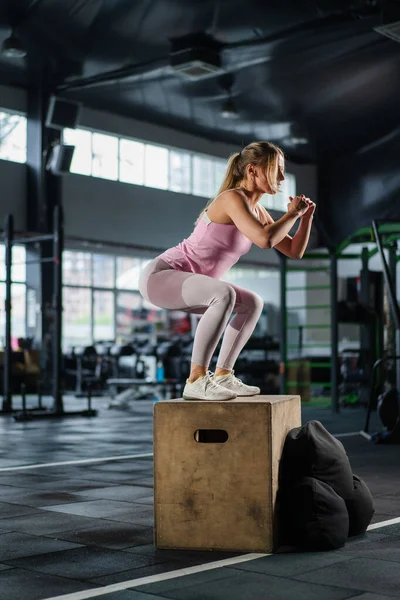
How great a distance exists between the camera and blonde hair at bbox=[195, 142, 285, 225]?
3166 mm

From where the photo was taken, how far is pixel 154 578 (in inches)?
103

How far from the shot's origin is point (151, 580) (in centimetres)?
259

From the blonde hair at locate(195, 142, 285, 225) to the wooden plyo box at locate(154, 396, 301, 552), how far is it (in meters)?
0.77

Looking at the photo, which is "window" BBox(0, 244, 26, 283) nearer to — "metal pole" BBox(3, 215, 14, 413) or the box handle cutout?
"metal pole" BBox(3, 215, 14, 413)

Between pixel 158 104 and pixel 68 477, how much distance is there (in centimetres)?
1118

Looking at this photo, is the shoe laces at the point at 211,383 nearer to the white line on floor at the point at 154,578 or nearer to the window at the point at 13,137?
the white line on floor at the point at 154,578

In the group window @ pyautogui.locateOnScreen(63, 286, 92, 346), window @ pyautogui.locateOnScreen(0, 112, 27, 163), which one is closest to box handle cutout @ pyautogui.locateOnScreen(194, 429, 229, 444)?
window @ pyautogui.locateOnScreen(0, 112, 27, 163)

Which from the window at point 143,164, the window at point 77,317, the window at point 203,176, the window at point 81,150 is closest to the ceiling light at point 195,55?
the window at point 143,164

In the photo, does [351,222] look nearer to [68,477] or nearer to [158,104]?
[158,104]

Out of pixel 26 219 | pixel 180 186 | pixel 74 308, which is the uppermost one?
pixel 180 186

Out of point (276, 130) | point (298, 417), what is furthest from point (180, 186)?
point (298, 417)

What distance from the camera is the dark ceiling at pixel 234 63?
1045cm

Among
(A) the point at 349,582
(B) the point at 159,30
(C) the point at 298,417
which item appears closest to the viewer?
(A) the point at 349,582

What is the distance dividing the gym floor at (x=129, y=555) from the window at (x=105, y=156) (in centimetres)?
1092
